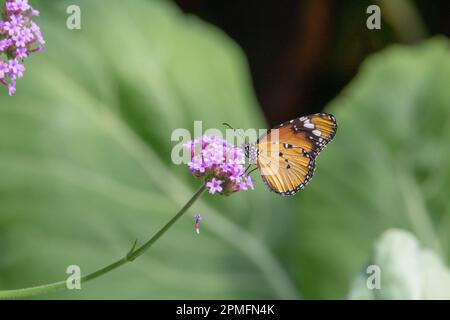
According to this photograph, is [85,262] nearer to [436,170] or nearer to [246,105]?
[246,105]

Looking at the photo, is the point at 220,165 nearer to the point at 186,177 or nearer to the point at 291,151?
the point at 291,151

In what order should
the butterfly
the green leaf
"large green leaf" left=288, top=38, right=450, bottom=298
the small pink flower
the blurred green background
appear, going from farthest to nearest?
"large green leaf" left=288, top=38, right=450, bottom=298 < the blurred green background < the green leaf < the butterfly < the small pink flower

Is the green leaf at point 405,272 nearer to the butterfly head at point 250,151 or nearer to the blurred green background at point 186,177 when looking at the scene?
the blurred green background at point 186,177

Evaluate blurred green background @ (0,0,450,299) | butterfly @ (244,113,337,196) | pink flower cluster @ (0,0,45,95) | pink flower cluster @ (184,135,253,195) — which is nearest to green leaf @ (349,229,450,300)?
blurred green background @ (0,0,450,299)

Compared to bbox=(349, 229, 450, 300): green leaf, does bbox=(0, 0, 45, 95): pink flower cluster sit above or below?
above

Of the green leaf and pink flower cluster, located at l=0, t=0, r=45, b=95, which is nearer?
pink flower cluster, located at l=0, t=0, r=45, b=95

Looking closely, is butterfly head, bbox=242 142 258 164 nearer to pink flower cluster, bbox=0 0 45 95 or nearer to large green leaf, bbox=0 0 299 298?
pink flower cluster, bbox=0 0 45 95

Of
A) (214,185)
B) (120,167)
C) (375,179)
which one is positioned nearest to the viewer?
(214,185)

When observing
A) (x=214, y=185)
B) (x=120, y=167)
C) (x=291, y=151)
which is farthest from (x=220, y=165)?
(x=120, y=167)
